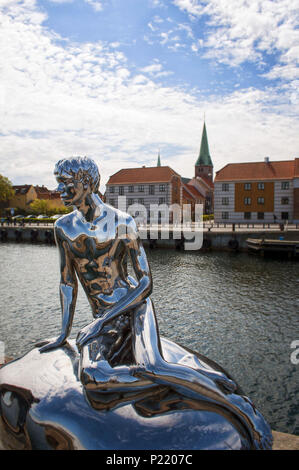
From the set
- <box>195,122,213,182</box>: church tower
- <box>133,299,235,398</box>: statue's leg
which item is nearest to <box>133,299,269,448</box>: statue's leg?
<box>133,299,235,398</box>: statue's leg

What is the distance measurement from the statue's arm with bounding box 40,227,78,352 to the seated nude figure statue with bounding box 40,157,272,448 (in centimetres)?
1

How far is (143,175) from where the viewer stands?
66.1m

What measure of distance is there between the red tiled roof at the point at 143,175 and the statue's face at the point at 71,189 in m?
60.6

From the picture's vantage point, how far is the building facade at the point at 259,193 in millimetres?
51375

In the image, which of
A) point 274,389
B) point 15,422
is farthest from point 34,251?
point 15,422

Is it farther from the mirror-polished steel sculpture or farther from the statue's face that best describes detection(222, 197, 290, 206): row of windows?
the statue's face

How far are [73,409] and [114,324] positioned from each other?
87 centimetres

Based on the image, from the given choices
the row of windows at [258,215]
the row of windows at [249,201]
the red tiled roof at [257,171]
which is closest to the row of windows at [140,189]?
the red tiled roof at [257,171]

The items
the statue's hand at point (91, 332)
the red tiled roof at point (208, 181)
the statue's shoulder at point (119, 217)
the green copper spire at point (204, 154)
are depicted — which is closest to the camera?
the statue's hand at point (91, 332)

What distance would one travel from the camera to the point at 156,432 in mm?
3191

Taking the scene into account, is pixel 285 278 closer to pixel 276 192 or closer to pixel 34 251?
pixel 34 251

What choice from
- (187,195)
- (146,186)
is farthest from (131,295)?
(187,195)

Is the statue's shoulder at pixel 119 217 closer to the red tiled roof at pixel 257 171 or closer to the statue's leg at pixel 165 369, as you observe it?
the statue's leg at pixel 165 369

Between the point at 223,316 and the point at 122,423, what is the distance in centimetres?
1043
